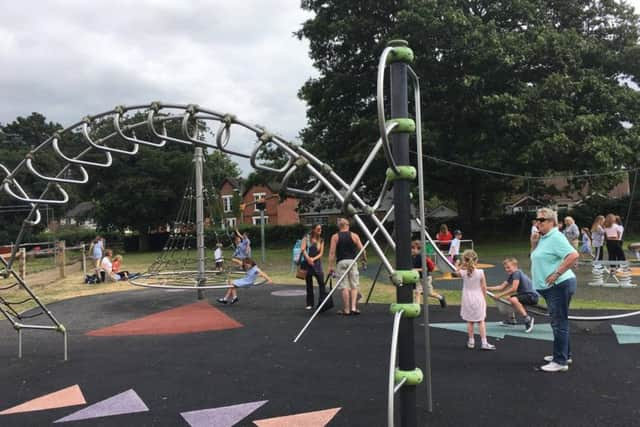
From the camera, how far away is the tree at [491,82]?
18.6m

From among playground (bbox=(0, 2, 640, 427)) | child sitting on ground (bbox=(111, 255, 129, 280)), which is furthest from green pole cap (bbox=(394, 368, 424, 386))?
child sitting on ground (bbox=(111, 255, 129, 280))

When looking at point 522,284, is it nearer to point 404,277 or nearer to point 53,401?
point 404,277

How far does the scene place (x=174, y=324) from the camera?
7.89 metres

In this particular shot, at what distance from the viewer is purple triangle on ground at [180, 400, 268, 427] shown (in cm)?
379

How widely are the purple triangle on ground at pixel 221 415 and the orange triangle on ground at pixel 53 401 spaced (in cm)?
114

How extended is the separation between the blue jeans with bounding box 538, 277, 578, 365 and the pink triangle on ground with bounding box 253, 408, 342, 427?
2.41 m

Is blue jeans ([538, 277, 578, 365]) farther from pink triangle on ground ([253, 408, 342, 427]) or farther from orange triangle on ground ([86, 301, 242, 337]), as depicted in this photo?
orange triangle on ground ([86, 301, 242, 337])

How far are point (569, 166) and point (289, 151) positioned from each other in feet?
65.7

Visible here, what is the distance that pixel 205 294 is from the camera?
1136cm

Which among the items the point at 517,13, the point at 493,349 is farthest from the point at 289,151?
the point at 517,13

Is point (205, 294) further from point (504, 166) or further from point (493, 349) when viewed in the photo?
point (504, 166)

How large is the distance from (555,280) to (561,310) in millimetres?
329

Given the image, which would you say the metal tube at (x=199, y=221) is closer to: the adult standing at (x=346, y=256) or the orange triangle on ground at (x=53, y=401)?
the adult standing at (x=346, y=256)

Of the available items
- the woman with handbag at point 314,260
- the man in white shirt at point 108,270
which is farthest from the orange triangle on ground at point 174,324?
the man in white shirt at point 108,270
